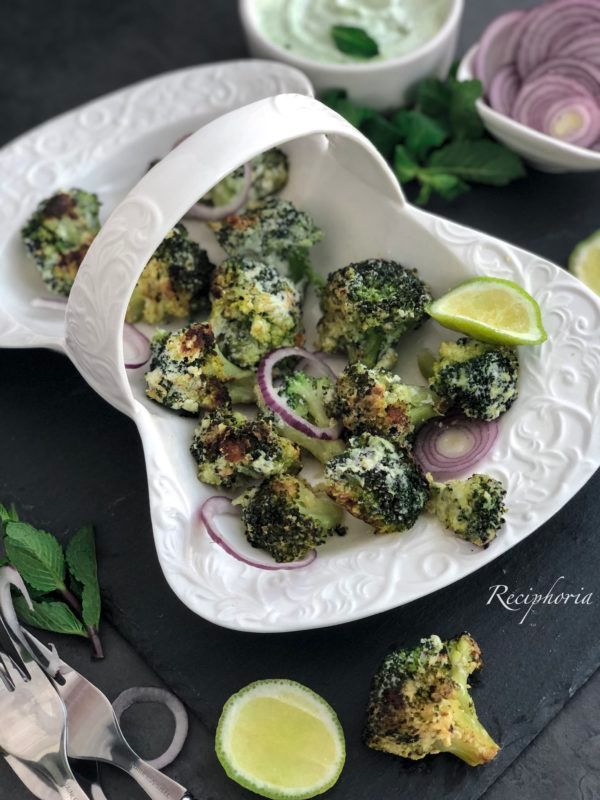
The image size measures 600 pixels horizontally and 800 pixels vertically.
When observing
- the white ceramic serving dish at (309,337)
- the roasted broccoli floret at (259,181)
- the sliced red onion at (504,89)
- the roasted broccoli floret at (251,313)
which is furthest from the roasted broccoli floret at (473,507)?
the sliced red onion at (504,89)

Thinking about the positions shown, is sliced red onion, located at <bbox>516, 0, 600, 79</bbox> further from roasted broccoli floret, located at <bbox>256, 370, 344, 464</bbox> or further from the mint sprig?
the mint sprig

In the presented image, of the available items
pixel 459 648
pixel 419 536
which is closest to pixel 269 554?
pixel 419 536

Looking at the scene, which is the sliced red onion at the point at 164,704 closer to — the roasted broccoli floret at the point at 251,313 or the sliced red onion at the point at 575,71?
A: the roasted broccoli floret at the point at 251,313

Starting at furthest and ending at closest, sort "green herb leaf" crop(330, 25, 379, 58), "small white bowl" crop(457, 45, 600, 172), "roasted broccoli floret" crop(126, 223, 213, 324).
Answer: "green herb leaf" crop(330, 25, 379, 58) < "small white bowl" crop(457, 45, 600, 172) < "roasted broccoli floret" crop(126, 223, 213, 324)

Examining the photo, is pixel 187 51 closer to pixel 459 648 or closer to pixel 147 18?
pixel 147 18

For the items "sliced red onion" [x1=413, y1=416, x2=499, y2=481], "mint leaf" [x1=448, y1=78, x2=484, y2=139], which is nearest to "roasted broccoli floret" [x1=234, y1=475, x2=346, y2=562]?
"sliced red onion" [x1=413, y1=416, x2=499, y2=481]

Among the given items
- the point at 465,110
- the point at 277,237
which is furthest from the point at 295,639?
the point at 465,110
